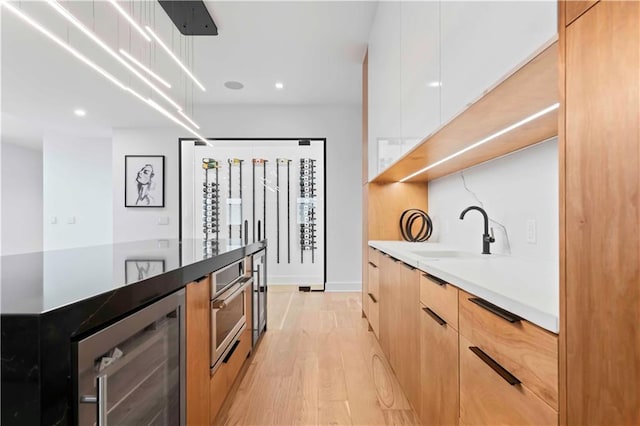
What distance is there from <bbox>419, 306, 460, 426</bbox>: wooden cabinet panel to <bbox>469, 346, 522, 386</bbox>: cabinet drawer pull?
0.15 m

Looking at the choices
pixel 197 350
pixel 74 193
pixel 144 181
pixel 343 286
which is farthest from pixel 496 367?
pixel 74 193

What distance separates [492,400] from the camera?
0.91 metres

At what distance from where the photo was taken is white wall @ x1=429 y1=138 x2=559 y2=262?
147cm

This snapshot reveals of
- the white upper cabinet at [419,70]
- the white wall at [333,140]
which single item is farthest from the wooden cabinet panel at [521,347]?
the white wall at [333,140]

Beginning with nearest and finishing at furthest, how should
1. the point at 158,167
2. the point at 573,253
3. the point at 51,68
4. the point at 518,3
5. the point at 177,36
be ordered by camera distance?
the point at 573,253, the point at 518,3, the point at 177,36, the point at 51,68, the point at 158,167

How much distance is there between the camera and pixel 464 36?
47.3 inches

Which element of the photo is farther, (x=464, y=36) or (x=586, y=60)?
(x=464, y=36)

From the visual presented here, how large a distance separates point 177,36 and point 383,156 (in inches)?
91.9

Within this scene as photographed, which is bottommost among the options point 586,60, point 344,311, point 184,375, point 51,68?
point 344,311

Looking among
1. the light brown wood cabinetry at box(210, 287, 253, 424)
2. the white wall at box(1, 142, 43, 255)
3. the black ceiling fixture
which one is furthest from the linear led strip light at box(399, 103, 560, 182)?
the white wall at box(1, 142, 43, 255)

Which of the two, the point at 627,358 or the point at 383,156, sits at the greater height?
the point at 383,156

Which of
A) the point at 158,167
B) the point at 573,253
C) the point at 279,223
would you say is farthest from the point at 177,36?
the point at 573,253

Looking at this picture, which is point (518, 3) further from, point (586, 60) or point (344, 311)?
point (344, 311)

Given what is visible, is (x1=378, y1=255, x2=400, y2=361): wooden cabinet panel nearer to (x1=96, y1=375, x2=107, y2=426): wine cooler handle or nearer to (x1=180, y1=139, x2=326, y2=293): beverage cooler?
(x1=96, y1=375, x2=107, y2=426): wine cooler handle
